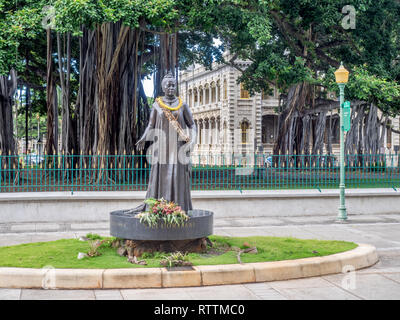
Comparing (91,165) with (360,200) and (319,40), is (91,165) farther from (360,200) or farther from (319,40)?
(319,40)

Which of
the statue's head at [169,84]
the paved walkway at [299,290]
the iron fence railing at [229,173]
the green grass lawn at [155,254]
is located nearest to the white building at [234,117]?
the iron fence railing at [229,173]

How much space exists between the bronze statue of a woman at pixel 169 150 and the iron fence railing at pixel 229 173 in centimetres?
609

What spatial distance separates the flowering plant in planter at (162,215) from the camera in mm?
7832

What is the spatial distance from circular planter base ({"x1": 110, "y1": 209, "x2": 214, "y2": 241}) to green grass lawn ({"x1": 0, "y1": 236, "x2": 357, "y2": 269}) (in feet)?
0.95

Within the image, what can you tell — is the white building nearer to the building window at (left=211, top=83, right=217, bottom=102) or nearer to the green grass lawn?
the building window at (left=211, top=83, right=217, bottom=102)

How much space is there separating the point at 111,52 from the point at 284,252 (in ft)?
35.2

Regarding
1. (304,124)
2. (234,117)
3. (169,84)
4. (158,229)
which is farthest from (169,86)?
(234,117)

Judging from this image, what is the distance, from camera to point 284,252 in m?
8.45

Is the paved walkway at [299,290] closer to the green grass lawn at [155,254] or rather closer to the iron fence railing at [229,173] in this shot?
the green grass lawn at [155,254]

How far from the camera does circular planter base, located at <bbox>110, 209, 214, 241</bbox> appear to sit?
7.88 meters

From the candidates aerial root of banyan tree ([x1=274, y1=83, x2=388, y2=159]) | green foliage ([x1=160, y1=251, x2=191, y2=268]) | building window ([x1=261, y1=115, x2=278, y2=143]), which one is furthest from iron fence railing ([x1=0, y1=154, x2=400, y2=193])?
building window ([x1=261, y1=115, x2=278, y2=143])

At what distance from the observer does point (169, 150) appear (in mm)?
8469

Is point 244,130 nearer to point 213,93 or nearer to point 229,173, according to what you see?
point 213,93

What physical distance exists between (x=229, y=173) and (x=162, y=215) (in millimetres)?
7498
